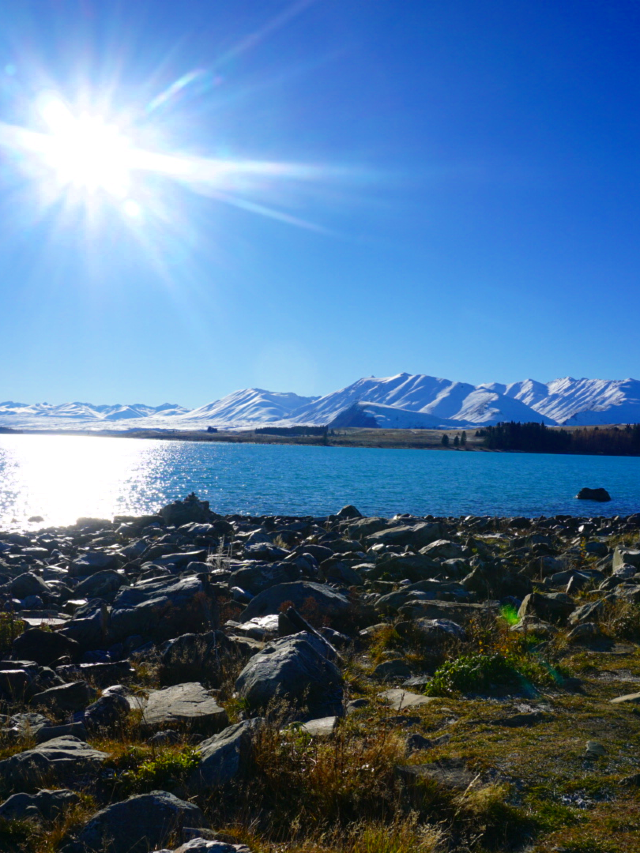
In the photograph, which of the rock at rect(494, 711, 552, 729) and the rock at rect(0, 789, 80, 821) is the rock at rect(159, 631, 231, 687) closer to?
the rock at rect(0, 789, 80, 821)

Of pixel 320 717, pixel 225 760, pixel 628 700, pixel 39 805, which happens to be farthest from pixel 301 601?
pixel 39 805

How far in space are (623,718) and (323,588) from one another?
27.4ft

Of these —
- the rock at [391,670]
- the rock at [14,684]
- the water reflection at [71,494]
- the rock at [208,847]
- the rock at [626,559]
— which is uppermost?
the rock at [208,847]

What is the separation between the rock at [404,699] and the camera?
8785 mm

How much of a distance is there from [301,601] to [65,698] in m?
6.42

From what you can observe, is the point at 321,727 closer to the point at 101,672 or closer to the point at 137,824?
the point at 137,824

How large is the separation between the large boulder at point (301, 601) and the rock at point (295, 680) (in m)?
4.61

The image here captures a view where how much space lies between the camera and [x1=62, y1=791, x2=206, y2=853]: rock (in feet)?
16.5

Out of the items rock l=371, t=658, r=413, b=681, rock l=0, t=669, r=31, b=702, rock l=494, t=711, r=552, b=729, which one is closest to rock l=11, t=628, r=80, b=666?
rock l=0, t=669, r=31, b=702

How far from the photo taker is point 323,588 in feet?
50.0

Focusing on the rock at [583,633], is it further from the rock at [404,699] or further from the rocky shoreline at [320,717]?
the rock at [404,699]

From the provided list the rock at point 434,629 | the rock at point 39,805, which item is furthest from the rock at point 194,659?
the rock at point 39,805

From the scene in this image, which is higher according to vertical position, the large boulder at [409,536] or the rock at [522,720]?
the rock at [522,720]

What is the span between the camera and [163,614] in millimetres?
14008
